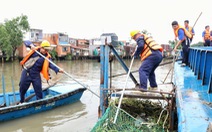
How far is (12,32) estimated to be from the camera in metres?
35.2

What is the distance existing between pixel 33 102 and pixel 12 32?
31663mm

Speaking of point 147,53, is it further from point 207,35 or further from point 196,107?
point 207,35

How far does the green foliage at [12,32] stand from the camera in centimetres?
3372

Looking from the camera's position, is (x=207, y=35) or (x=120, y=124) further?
(x=207, y=35)

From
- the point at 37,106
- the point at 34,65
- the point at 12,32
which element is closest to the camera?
the point at 34,65

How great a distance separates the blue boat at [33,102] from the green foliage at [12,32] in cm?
2823

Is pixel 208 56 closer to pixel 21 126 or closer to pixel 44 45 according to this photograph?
pixel 44 45

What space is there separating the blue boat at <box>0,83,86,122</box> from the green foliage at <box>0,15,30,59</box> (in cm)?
2823

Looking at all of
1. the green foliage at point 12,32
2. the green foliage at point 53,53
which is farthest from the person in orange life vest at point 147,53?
the green foliage at point 53,53

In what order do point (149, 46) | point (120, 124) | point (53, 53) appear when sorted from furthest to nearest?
point (53, 53) → point (149, 46) → point (120, 124)

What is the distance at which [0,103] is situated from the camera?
24.9ft

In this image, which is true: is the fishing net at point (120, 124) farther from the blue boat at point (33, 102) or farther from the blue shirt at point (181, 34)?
the blue boat at point (33, 102)

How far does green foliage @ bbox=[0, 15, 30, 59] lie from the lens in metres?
33.7

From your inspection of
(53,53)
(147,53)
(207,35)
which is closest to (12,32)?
(53,53)
